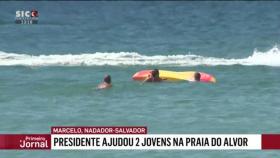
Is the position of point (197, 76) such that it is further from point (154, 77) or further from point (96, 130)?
point (96, 130)

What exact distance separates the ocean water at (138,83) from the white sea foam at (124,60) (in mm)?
69

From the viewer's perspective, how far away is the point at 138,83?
1829 inches

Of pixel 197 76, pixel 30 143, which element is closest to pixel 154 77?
pixel 197 76

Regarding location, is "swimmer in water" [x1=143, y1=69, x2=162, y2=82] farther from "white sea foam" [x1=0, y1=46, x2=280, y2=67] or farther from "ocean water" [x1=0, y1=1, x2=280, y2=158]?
"white sea foam" [x1=0, y1=46, x2=280, y2=67]

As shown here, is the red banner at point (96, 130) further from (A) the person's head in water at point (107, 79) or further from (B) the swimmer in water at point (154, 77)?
(B) the swimmer in water at point (154, 77)

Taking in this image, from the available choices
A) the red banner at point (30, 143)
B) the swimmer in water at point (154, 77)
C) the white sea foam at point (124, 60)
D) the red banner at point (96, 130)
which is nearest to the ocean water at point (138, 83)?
the white sea foam at point (124, 60)

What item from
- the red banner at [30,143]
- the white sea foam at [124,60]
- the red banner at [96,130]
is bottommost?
the red banner at [30,143]

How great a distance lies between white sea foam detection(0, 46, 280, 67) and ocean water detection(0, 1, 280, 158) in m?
0.07

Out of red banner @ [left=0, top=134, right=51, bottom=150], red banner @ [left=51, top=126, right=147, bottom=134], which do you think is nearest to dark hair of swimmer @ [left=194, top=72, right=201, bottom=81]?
red banner @ [left=51, top=126, right=147, bottom=134]

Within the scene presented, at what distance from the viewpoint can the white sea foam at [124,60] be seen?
180 feet

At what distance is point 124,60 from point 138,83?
9.63 m

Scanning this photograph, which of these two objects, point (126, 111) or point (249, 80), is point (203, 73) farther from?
point (126, 111)

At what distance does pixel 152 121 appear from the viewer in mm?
35906

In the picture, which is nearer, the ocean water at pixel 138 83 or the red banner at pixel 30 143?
the red banner at pixel 30 143
